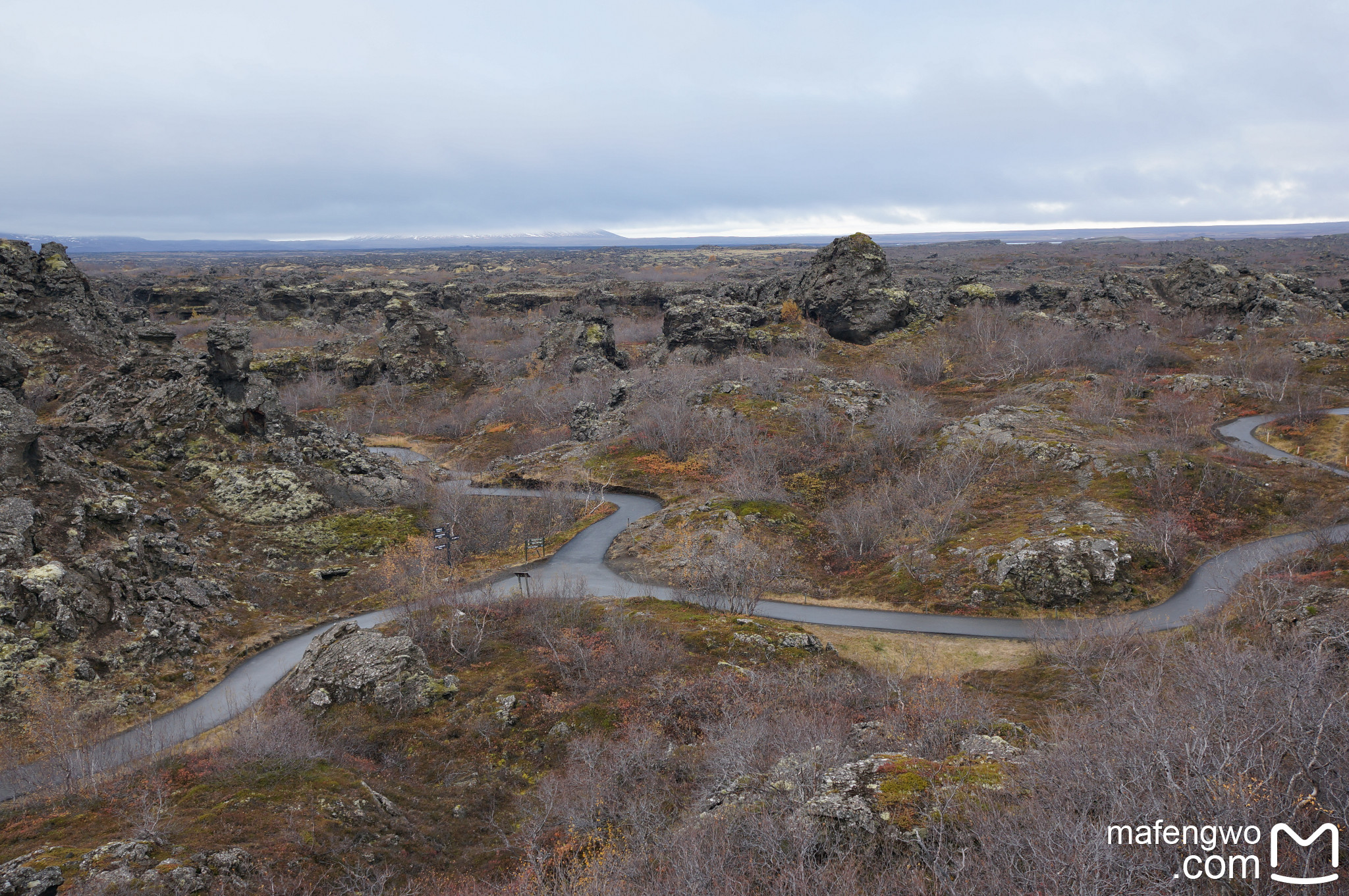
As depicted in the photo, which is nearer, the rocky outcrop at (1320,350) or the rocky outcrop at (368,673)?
the rocky outcrop at (368,673)

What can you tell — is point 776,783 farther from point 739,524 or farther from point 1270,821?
point 739,524

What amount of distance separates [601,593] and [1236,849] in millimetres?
32788

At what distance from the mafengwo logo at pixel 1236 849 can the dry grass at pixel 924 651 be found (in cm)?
2051

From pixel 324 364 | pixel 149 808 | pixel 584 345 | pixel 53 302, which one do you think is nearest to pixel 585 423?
pixel 584 345

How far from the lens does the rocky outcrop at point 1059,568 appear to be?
114 ft

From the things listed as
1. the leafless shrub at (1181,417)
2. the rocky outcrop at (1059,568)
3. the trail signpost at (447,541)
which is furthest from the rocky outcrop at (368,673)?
the leafless shrub at (1181,417)

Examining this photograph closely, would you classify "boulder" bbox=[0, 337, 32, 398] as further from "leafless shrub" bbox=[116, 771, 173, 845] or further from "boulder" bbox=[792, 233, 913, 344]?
"boulder" bbox=[792, 233, 913, 344]

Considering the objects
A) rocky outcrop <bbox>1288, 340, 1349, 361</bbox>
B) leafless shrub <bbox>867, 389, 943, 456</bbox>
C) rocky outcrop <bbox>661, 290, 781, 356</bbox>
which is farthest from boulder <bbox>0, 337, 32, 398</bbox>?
rocky outcrop <bbox>1288, 340, 1349, 361</bbox>

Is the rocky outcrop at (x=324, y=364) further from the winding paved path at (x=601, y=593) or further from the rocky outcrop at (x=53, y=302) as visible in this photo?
the winding paved path at (x=601, y=593)

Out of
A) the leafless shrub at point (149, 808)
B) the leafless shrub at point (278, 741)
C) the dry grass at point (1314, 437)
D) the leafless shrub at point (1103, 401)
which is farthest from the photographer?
the leafless shrub at point (1103, 401)

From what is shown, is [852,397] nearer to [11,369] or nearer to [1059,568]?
[1059,568]

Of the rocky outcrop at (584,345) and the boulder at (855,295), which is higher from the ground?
the boulder at (855,295)

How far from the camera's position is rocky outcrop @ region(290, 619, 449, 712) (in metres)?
22.9

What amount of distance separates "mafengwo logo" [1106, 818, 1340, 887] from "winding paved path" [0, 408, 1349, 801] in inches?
859
